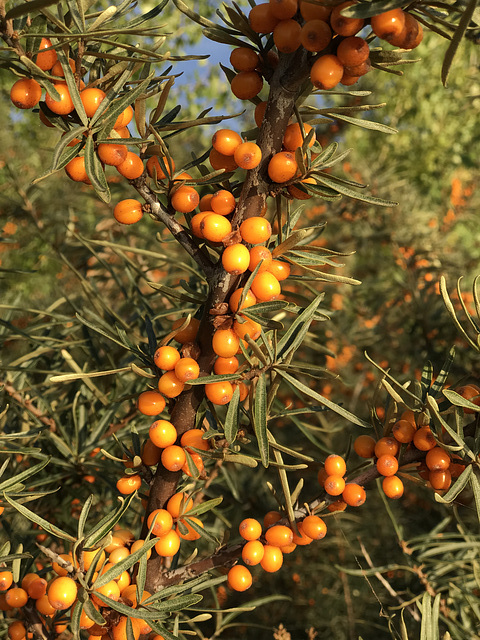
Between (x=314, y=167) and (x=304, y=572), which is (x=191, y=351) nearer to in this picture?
(x=314, y=167)

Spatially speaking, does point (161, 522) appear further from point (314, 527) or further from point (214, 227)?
point (214, 227)

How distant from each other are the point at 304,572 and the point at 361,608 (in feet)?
0.51

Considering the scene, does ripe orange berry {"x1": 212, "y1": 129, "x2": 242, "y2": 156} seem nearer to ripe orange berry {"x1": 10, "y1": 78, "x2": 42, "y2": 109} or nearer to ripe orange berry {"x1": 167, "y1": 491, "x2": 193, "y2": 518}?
ripe orange berry {"x1": 10, "y1": 78, "x2": 42, "y2": 109}

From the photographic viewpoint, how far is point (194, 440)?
512 mm

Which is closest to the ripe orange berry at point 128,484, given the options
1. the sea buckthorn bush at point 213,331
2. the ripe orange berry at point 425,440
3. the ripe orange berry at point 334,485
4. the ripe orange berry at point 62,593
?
the sea buckthorn bush at point 213,331

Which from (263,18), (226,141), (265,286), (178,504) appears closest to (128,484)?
(178,504)

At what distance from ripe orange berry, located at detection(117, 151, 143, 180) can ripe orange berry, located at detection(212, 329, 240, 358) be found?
17 centimetres

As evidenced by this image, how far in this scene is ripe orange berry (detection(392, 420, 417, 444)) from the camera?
1.80ft

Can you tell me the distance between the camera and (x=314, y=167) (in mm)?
451

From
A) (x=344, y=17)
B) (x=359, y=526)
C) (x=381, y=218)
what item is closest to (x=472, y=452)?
(x=344, y=17)

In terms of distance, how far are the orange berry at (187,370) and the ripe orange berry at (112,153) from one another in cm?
19

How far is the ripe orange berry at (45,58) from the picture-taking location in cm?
43

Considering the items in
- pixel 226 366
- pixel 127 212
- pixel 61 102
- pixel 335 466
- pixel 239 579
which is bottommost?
pixel 239 579

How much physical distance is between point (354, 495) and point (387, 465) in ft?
0.16
